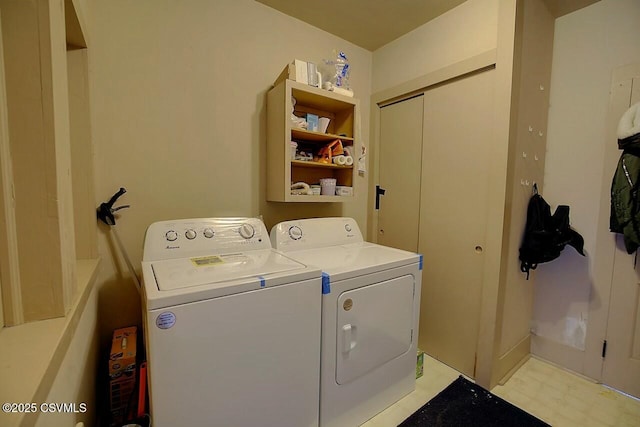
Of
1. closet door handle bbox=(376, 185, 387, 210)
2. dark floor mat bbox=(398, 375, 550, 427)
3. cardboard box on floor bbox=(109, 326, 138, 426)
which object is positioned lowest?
dark floor mat bbox=(398, 375, 550, 427)

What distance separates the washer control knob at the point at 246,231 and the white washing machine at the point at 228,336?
0.18 m

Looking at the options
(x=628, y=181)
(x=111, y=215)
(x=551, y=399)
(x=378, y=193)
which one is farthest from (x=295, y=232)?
(x=628, y=181)

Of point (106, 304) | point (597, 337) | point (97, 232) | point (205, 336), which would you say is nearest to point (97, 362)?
point (106, 304)

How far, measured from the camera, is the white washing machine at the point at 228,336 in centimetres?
89

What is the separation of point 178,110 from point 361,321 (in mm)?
1597

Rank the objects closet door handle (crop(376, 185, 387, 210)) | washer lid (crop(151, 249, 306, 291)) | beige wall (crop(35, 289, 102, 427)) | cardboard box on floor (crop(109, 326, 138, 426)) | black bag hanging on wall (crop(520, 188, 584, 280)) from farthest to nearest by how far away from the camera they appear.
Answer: closet door handle (crop(376, 185, 387, 210)) → black bag hanging on wall (crop(520, 188, 584, 280)) → cardboard box on floor (crop(109, 326, 138, 426)) → washer lid (crop(151, 249, 306, 291)) → beige wall (crop(35, 289, 102, 427))

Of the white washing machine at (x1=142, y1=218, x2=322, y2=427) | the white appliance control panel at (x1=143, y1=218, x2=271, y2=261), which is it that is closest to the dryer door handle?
the white washing machine at (x1=142, y1=218, x2=322, y2=427)

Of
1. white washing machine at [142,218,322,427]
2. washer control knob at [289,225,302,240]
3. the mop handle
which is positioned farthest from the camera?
washer control knob at [289,225,302,240]

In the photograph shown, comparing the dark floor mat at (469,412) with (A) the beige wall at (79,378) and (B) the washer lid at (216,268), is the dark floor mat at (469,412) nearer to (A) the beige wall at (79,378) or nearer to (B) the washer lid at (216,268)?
(B) the washer lid at (216,268)

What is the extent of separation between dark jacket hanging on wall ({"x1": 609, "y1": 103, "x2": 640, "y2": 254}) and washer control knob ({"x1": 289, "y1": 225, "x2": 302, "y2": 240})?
75.2 inches

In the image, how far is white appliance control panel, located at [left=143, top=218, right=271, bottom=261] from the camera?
4.30ft

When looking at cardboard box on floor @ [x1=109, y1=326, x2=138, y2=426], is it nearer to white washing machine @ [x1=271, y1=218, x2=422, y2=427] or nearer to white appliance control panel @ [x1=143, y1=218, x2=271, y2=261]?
white appliance control panel @ [x1=143, y1=218, x2=271, y2=261]

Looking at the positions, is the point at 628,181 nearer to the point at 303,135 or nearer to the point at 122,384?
the point at 303,135

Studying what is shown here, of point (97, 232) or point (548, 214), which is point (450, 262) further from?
point (97, 232)
